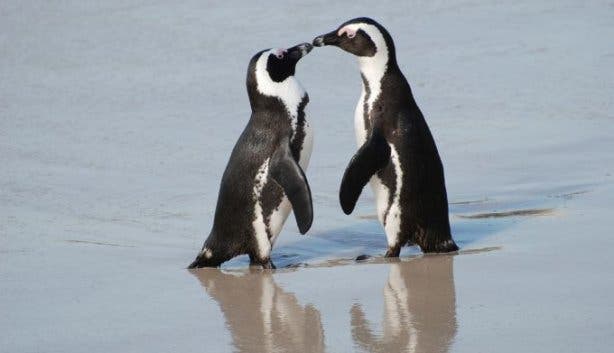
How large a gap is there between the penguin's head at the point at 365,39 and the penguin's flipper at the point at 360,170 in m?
0.43

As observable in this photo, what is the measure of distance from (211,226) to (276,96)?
75cm

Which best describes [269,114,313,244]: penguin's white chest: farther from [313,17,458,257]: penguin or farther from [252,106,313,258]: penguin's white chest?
[313,17,458,257]: penguin

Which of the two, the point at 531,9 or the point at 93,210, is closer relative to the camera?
the point at 93,210

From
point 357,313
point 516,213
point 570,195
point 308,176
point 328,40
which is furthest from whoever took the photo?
point 308,176

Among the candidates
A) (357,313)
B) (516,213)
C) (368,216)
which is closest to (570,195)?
(516,213)

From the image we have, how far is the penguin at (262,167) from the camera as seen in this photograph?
5223 mm

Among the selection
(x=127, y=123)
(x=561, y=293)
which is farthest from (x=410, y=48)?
(x=561, y=293)

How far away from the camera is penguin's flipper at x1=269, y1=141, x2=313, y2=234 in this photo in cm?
494

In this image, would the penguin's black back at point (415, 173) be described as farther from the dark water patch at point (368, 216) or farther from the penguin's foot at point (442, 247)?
the dark water patch at point (368, 216)

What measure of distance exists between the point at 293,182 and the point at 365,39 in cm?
77

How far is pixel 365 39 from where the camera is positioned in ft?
17.9

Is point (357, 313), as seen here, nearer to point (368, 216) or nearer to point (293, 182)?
point (293, 182)

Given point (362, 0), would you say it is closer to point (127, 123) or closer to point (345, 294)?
point (127, 123)

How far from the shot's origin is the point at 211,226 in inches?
227
